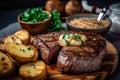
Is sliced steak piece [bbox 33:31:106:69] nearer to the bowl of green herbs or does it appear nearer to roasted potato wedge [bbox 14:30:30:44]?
roasted potato wedge [bbox 14:30:30:44]

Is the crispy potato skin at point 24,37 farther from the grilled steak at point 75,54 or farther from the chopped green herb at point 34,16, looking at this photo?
the chopped green herb at point 34,16

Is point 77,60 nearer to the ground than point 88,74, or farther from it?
farther from it

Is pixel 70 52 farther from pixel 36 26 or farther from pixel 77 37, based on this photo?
pixel 36 26

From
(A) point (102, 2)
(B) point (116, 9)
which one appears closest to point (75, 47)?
(B) point (116, 9)

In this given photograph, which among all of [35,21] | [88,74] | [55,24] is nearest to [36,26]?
[35,21]

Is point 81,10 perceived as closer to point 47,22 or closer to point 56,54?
point 47,22

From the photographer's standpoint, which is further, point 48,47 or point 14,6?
point 14,6

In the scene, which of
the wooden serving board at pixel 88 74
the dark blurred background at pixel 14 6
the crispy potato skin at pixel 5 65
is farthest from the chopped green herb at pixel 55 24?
the dark blurred background at pixel 14 6
